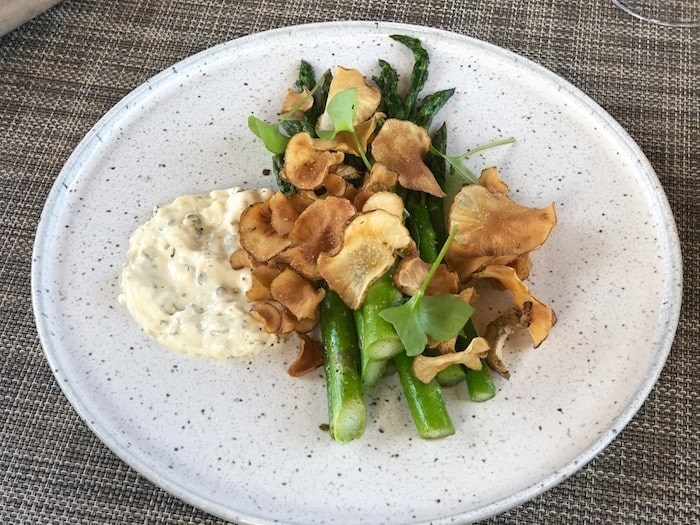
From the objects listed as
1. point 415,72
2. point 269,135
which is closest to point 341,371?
point 269,135

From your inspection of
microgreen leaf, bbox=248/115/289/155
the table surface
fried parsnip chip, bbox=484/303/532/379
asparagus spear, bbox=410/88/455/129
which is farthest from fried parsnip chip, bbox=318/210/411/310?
the table surface

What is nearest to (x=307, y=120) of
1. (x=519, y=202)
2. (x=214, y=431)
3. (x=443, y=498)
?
(x=519, y=202)

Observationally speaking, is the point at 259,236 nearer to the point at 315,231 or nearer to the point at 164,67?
the point at 315,231

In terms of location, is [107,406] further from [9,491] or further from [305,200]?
[305,200]

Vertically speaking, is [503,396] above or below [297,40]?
below

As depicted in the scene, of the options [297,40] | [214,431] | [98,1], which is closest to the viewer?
[214,431]
